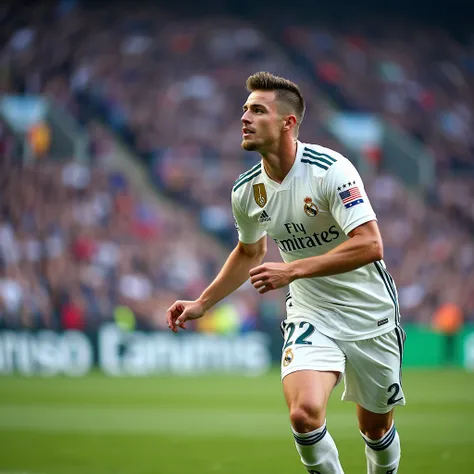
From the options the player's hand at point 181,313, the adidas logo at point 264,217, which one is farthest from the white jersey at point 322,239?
the player's hand at point 181,313

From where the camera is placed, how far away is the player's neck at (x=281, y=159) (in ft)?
17.9

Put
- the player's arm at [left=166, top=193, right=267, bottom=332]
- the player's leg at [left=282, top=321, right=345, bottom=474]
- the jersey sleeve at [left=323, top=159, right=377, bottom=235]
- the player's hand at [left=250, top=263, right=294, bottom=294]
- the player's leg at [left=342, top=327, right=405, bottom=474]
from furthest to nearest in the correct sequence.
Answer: the player's arm at [left=166, top=193, right=267, bottom=332] → the player's leg at [left=342, top=327, right=405, bottom=474] → the jersey sleeve at [left=323, top=159, right=377, bottom=235] → the player's leg at [left=282, top=321, right=345, bottom=474] → the player's hand at [left=250, top=263, right=294, bottom=294]

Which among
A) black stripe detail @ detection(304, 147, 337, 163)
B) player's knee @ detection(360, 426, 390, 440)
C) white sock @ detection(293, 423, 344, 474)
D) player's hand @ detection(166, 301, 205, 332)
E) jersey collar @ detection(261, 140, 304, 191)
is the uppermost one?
black stripe detail @ detection(304, 147, 337, 163)

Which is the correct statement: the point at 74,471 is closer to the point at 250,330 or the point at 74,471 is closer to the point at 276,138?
the point at 276,138

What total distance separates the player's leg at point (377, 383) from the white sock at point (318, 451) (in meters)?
0.55

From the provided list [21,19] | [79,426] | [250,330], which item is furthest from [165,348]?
[21,19]

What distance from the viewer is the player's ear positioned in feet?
17.9

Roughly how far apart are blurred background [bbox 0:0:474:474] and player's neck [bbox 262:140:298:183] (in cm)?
583

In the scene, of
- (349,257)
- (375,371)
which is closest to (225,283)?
(375,371)

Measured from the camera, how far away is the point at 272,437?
953 cm

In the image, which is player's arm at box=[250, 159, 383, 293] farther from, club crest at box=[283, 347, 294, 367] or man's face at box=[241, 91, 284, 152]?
club crest at box=[283, 347, 294, 367]

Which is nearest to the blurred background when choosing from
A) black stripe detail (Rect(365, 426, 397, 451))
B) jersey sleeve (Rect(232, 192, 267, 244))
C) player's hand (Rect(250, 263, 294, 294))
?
black stripe detail (Rect(365, 426, 397, 451))

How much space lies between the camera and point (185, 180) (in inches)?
1030

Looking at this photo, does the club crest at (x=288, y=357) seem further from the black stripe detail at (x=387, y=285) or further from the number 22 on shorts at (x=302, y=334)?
the black stripe detail at (x=387, y=285)
